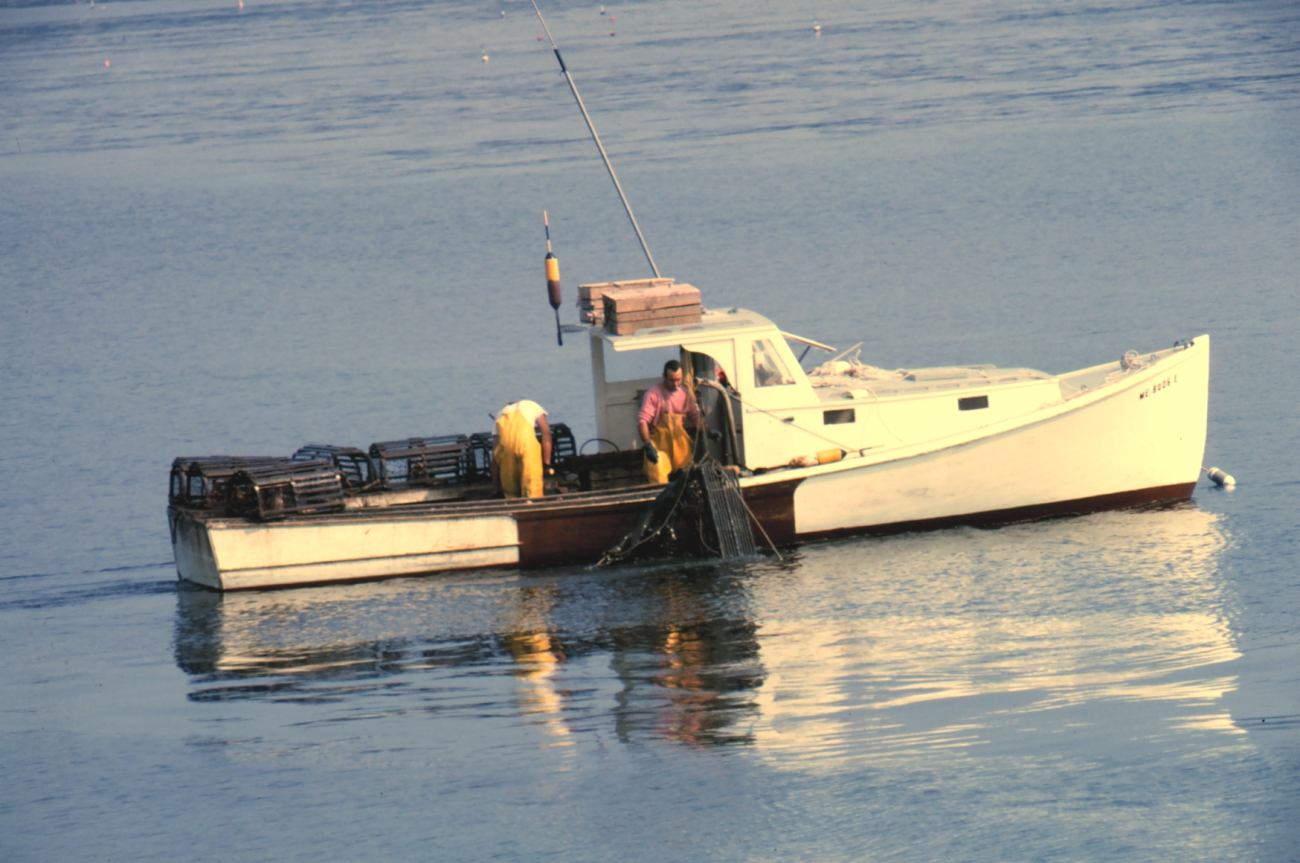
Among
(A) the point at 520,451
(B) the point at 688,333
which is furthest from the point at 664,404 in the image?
(A) the point at 520,451

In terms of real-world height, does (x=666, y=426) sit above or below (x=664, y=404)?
below

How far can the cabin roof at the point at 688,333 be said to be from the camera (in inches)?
537

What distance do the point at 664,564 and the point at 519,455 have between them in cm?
160

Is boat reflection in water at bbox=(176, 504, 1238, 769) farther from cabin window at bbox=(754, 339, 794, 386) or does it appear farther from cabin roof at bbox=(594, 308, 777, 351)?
cabin roof at bbox=(594, 308, 777, 351)

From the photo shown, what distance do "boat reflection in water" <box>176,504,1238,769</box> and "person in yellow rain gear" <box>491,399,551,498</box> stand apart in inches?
32.9

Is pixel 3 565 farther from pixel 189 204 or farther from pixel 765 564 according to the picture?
Answer: pixel 189 204

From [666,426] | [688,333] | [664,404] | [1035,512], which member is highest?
[688,333]

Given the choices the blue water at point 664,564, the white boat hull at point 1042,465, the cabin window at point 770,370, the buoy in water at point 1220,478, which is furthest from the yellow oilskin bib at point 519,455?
the buoy in water at point 1220,478

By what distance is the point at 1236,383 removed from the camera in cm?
1912

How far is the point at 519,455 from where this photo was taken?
13664 mm

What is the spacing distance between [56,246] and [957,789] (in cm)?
3139

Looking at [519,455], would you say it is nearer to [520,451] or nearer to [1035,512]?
[520,451]

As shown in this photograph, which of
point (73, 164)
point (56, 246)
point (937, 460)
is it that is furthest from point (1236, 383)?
point (73, 164)

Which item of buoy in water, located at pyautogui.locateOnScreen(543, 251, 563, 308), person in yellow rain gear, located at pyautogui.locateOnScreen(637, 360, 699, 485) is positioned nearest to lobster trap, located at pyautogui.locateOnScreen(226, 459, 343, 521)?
buoy in water, located at pyautogui.locateOnScreen(543, 251, 563, 308)
